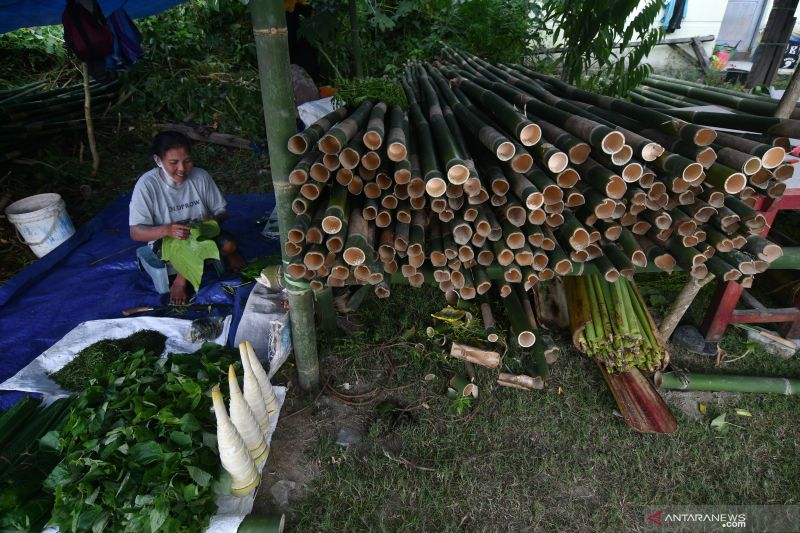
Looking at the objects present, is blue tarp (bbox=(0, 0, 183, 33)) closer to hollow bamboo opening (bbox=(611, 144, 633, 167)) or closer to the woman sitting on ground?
the woman sitting on ground

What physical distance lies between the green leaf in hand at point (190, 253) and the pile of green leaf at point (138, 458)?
3.48 ft

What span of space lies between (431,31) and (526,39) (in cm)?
186

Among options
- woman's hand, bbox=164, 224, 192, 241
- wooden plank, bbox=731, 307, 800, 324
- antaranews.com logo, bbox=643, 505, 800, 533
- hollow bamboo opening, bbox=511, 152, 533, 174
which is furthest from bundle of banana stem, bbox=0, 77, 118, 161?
wooden plank, bbox=731, 307, 800, 324

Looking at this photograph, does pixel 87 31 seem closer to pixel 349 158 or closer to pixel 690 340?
pixel 349 158

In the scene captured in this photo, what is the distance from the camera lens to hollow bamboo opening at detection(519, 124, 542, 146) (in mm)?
Result: 2047

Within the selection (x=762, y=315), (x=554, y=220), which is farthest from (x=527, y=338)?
(x=762, y=315)

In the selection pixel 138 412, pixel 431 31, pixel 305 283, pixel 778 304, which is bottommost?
pixel 778 304

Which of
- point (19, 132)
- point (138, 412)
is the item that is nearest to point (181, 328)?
point (138, 412)

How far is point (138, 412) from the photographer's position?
2.27 meters

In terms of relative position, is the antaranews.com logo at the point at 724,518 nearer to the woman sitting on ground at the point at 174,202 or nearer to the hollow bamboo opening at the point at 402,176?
the hollow bamboo opening at the point at 402,176

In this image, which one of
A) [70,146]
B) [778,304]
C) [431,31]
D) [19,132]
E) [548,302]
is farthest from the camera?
[431,31]

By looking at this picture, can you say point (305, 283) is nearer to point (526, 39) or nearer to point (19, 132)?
point (19, 132)

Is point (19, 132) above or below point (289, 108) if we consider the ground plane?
below

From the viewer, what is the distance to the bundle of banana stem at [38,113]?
573 centimetres
